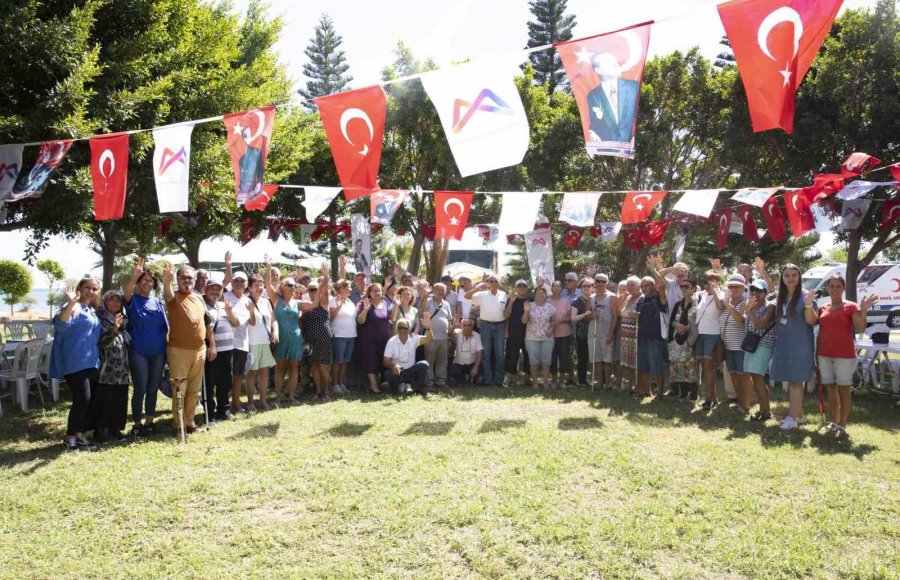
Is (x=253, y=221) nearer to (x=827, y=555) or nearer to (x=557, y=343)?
(x=557, y=343)

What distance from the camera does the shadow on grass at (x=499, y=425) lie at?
602 centimetres

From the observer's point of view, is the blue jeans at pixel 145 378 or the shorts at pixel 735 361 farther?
the shorts at pixel 735 361

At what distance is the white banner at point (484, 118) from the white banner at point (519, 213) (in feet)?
12.6

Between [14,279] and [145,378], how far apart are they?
19244 mm

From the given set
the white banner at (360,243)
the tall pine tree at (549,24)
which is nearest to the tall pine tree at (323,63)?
the tall pine tree at (549,24)

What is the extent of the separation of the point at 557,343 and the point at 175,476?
562 cm

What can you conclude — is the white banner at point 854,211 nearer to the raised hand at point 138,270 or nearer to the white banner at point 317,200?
the white banner at point 317,200

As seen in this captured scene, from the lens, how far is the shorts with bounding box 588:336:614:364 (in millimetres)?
8352

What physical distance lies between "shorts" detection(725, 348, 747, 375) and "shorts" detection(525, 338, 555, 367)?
2.47 m

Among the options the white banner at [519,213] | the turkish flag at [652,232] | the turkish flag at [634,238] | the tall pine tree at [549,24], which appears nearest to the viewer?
the white banner at [519,213]

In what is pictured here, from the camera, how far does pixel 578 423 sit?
6.31 metres

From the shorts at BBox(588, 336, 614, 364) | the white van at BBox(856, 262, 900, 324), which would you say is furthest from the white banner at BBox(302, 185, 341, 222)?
the white van at BBox(856, 262, 900, 324)

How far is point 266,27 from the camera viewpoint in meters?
13.4

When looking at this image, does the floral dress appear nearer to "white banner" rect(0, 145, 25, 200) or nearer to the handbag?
the handbag
